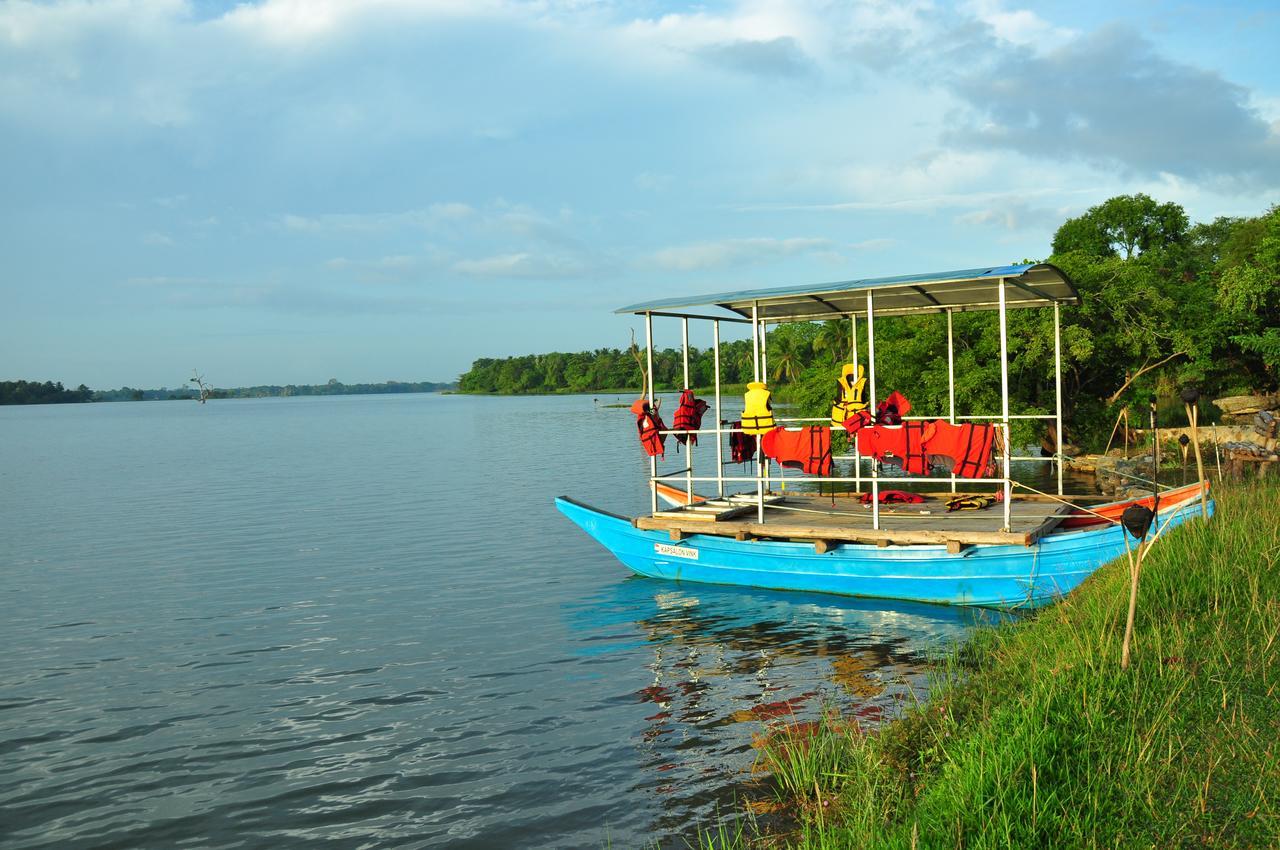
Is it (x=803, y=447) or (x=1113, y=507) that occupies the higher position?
(x=803, y=447)

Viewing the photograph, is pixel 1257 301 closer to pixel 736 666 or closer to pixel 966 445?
pixel 966 445

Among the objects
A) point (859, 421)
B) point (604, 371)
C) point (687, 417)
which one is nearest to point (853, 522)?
point (859, 421)

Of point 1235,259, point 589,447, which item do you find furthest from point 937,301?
point 589,447

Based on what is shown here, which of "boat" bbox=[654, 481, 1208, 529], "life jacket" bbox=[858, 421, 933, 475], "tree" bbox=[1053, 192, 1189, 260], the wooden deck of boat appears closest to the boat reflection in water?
the wooden deck of boat

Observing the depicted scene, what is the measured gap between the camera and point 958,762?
534 centimetres

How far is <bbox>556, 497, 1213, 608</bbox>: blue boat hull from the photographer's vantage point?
10.7 metres

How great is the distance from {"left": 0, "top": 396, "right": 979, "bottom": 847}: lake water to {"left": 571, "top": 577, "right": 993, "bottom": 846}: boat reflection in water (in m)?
0.04

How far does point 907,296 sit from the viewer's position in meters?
13.3

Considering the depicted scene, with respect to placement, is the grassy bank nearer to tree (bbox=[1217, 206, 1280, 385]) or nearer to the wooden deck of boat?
the wooden deck of boat

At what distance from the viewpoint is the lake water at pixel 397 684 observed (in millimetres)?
7258

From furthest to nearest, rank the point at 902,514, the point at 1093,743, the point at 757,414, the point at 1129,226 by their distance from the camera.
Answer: the point at 1129,226 < the point at 902,514 < the point at 757,414 < the point at 1093,743

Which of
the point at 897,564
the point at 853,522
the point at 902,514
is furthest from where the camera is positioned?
the point at 902,514

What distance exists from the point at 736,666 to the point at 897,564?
2675 millimetres

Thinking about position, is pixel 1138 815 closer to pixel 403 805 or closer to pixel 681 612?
pixel 403 805
